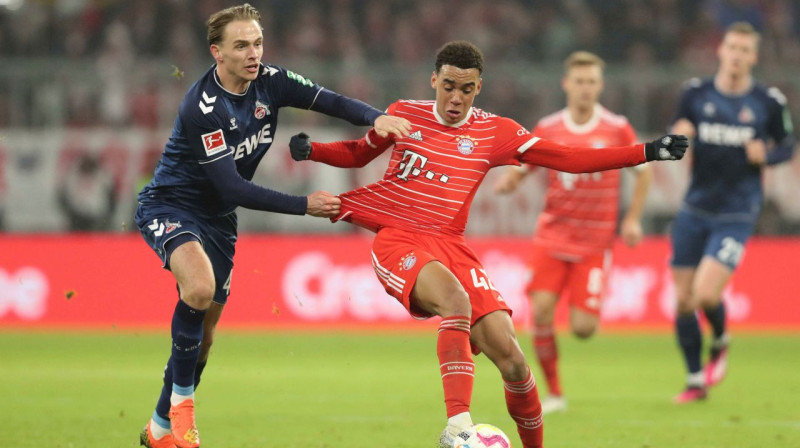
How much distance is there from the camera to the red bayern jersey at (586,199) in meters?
8.37

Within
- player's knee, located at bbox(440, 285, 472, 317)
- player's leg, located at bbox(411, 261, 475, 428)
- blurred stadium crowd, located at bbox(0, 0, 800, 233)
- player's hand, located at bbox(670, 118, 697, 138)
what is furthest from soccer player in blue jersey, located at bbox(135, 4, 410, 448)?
blurred stadium crowd, located at bbox(0, 0, 800, 233)

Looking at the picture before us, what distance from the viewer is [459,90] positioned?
219 inches

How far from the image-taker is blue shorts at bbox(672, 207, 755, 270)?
8.61 m

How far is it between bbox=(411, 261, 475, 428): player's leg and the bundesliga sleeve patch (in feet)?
4.01

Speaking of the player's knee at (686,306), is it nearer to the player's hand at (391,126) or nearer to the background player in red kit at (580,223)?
the background player in red kit at (580,223)

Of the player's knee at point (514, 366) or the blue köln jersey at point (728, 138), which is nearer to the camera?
the player's knee at point (514, 366)

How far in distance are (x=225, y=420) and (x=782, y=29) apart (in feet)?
47.9

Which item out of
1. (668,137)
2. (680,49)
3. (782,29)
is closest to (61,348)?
(668,137)

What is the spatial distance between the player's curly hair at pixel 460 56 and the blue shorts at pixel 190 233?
5.05 ft

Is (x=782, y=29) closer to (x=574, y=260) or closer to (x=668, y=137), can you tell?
(x=574, y=260)

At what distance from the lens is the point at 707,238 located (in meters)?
8.88

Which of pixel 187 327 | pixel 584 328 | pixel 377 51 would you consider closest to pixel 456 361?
pixel 187 327

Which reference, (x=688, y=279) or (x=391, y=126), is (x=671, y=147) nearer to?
(x=391, y=126)

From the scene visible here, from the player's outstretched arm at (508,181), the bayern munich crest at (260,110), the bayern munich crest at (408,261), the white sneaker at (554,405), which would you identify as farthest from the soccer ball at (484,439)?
the player's outstretched arm at (508,181)
